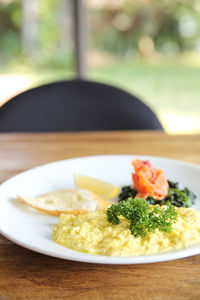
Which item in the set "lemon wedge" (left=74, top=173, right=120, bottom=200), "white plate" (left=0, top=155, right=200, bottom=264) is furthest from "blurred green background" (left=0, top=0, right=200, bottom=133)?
"lemon wedge" (left=74, top=173, right=120, bottom=200)

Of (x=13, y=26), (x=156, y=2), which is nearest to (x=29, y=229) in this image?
(x=13, y=26)

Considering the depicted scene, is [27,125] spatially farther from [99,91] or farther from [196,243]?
[196,243]

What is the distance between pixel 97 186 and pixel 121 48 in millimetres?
4433

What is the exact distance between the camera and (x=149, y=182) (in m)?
1.14

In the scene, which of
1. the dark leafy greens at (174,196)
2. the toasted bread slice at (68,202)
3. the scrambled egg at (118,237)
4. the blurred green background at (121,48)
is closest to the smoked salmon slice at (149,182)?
the dark leafy greens at (174,196)

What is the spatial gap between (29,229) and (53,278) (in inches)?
7.3

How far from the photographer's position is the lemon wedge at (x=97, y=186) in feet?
3.94

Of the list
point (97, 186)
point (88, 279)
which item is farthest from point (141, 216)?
point (97, 186)

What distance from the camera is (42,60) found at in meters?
5.02

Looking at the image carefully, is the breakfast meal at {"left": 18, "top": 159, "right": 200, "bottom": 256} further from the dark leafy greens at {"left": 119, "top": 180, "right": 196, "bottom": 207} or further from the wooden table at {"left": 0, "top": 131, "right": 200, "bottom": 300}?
the dark leafy greens at {"left": 119, "top": 180, "right": 196, "bottom": 207}

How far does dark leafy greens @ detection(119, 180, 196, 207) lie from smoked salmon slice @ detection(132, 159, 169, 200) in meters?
0.02

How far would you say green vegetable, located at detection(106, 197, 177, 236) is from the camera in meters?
0.82

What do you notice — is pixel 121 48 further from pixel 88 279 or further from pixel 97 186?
pixel 88 279

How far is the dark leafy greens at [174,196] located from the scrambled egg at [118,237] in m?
0.25
